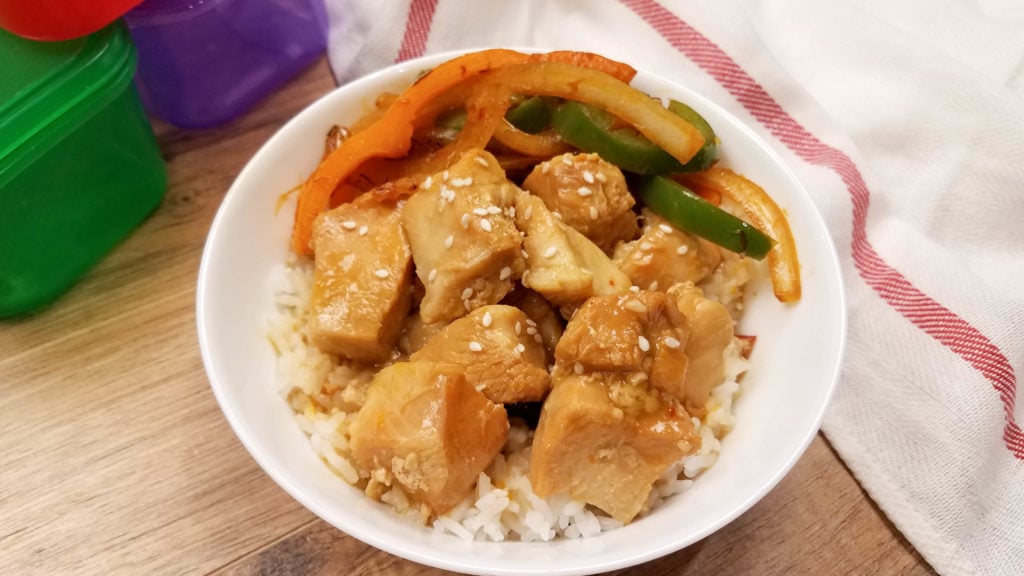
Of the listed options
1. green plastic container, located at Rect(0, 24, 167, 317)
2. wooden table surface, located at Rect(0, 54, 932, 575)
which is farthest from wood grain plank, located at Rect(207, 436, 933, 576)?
green plastic container, located at Rect(0, 24, 167, 317)

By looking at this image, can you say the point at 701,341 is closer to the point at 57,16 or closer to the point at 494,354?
the point at 494,354

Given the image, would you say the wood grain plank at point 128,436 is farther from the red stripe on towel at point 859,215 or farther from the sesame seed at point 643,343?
the red stripe on towel at point 859,215

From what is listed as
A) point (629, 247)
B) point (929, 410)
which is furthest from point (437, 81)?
point (929, 410)

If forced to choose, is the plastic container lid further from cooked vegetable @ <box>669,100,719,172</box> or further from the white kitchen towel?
cooked vegetable @ <box>669,100,719,172</box>

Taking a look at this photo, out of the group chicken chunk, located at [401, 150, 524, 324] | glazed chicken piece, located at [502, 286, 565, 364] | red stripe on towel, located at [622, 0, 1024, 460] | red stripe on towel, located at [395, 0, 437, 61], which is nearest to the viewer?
chicken chunk, located at [401, 150, 524, 324]

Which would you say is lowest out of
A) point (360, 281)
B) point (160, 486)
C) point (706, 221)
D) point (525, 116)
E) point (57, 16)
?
point (160, 486)

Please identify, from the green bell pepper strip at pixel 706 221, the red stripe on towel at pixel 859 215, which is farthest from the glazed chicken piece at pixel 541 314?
the red stripe on towel at pixel 859 215

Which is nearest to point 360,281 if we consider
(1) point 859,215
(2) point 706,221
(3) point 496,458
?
(3) point 496,458
